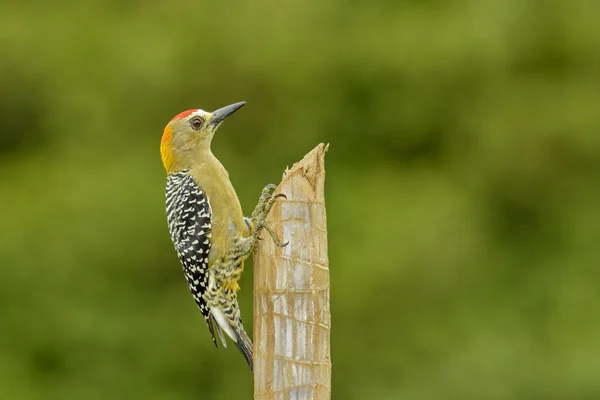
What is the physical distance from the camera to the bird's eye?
5793 mm

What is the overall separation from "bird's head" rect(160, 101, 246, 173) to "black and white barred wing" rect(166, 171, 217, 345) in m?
0.13

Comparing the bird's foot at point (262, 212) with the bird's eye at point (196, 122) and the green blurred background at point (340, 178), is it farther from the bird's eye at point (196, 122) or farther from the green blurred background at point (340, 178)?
the green blurred background at point (340, 178)

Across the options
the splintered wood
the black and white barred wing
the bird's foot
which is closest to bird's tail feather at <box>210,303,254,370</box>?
the black and white barred wing

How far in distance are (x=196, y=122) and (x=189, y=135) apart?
101 millimetres

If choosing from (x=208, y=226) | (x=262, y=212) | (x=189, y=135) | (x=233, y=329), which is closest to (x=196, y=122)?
(x=189, y=135)

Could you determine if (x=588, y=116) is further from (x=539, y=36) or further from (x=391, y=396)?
(x=391, y=396)

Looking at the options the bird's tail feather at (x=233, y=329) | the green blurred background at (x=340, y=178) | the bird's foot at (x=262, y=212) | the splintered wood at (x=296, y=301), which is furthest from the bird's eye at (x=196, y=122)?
the green blurred background at (x=340, y=178)

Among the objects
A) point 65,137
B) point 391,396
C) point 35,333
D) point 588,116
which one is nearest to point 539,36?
point 588,116

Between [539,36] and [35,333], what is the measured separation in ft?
23.0

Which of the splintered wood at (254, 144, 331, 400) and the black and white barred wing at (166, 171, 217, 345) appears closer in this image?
the splintered wood at (254, 144, 331, 400)

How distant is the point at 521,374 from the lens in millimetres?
10461

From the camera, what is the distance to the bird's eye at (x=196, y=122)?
19.0ft

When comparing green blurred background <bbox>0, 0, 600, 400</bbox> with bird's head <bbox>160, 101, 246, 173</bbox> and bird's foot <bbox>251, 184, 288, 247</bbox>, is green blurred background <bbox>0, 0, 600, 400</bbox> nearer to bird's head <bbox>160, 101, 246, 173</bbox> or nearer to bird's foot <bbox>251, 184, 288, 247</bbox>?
bird's head <bbox>160, 101, 246, 173</bbox>

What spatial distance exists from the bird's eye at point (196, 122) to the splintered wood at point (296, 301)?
1.79 m
